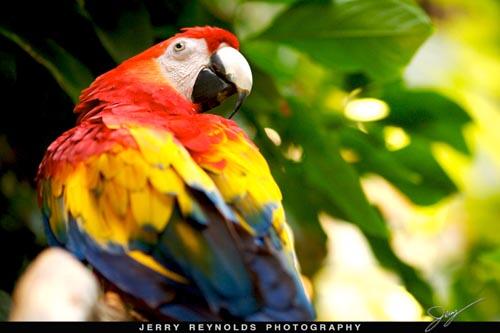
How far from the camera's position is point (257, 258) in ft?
2.04

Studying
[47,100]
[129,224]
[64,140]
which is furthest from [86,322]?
[47,100]

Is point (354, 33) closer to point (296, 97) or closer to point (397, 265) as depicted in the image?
point (296, 97)

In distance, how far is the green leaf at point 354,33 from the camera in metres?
0.99

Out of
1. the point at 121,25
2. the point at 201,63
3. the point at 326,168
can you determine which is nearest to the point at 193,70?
the point at 201,63

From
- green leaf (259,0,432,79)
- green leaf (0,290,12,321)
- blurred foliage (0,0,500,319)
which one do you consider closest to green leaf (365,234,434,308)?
blurred foliage (0,0,500,319)

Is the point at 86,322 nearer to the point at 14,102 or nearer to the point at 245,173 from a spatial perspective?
the point at 245,173

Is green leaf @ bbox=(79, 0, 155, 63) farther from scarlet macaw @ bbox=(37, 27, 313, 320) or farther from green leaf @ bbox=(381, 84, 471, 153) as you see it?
green leaf @ bbox=(381, 84, 471, 153)

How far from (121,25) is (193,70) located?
15 centimetres

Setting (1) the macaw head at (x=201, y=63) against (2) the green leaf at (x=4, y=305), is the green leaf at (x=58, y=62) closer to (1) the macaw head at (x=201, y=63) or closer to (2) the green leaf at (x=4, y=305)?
(1) the macaw head at (x=201, y=63)

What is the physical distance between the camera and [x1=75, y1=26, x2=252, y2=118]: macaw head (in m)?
0.78

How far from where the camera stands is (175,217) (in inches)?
24.3

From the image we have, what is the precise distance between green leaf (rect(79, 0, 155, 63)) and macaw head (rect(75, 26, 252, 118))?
0.28 ft

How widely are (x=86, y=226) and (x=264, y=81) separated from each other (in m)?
0.42

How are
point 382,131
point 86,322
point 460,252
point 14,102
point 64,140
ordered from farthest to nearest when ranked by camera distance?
1. point 460,252
2. point 382,131
3. point 14,102
4. point 64,140
5. point 86,322
